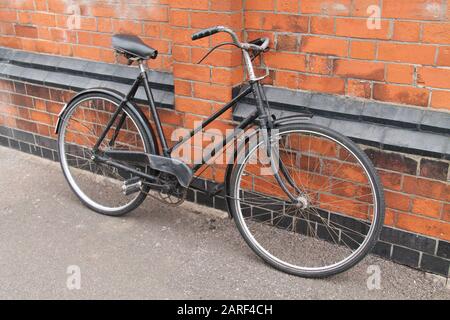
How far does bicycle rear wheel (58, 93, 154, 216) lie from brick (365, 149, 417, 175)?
153cm

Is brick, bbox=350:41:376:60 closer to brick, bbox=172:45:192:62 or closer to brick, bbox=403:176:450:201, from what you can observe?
brick, bbox=403:176:450:201

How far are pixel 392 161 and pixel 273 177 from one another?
29.7 inches

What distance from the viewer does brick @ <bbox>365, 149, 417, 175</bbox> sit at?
9.25ft

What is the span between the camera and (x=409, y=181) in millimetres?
2854

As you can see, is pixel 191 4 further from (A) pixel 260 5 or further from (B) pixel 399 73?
(B) pixel 399 73

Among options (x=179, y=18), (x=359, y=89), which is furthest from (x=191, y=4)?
(x=359, y=89)

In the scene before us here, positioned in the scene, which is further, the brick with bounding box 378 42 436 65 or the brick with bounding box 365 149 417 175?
the brick with bounding box 365 149 417 175

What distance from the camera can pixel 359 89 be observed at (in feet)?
9.59

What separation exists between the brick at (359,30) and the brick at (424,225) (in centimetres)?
104

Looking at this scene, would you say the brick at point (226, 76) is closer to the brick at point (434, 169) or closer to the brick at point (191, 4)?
the brick at point (191, 4)

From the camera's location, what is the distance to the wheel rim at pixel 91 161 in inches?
150

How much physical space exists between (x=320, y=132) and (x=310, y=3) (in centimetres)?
77

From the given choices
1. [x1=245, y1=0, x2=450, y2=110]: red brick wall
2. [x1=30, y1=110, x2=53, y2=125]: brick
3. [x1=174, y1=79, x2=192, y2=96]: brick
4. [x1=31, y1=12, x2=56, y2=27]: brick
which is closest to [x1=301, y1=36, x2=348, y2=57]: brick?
[x1=245, y1=0, x2=450, y2=110]: red brick wall
